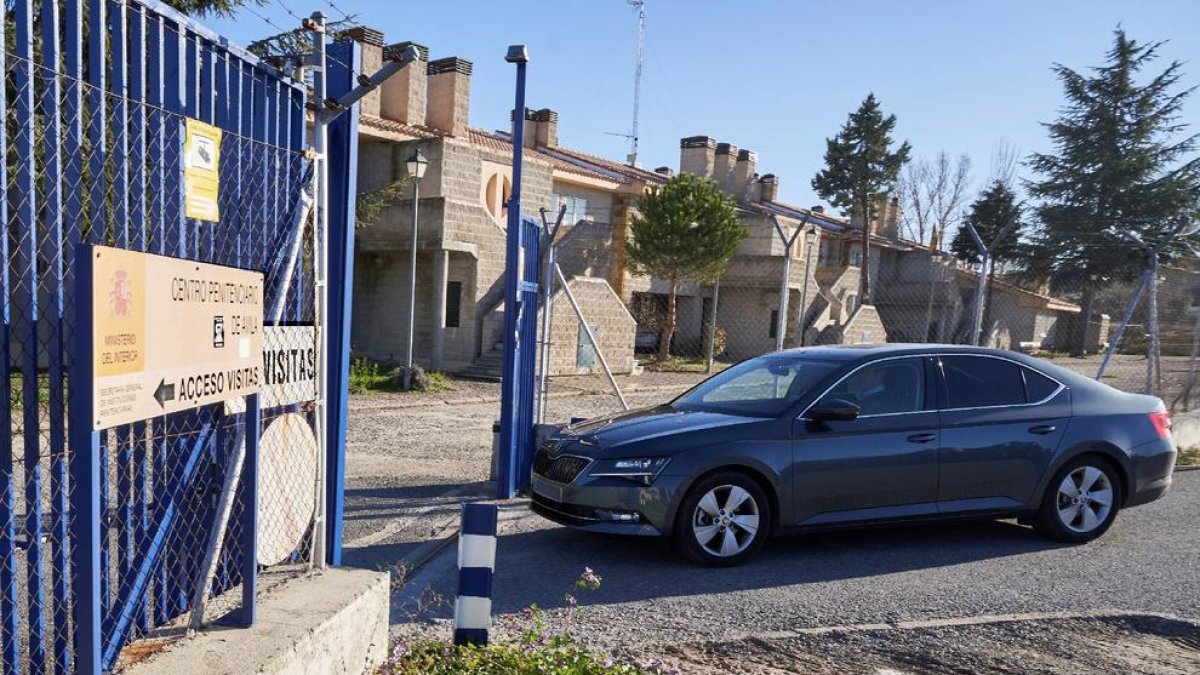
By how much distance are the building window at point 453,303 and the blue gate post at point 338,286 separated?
674 inches

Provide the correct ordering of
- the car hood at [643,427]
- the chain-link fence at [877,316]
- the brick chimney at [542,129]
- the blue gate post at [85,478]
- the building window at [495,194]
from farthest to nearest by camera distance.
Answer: the brick chimney at [542,129]
the building window at [495,194]
the chain-link fence at [877,316]
the car hood at [643,427]
the blue gate post at [85,478]

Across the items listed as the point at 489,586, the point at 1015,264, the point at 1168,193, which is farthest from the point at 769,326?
the point at 489,586

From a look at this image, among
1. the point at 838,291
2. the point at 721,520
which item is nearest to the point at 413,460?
the point at 721,520

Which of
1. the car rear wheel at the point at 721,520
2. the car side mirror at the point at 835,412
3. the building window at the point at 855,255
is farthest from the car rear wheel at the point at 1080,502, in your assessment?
→ the building window at the point at 855,255

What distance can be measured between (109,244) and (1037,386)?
6.29 m

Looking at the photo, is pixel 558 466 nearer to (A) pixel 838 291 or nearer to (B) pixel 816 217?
(A) pixel 838 291

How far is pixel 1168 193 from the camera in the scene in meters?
40.0

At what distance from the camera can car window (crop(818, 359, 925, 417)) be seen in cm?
623

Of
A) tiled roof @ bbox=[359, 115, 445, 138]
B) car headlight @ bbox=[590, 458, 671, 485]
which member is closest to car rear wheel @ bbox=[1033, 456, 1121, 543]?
car headlight @ bbox=[590, 458, 671, 485]

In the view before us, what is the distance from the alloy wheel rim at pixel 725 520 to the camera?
18.9 feet

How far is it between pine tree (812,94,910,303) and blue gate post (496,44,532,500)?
36.8m

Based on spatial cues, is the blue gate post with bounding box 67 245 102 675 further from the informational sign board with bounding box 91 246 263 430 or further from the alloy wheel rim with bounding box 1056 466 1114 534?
the alloy wheel rim with bounding box 1056 466 1114 534

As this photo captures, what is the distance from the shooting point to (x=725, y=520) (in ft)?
19.0

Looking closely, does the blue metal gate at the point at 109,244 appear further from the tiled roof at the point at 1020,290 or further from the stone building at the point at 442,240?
the tiled roof at the point at 1020,290
